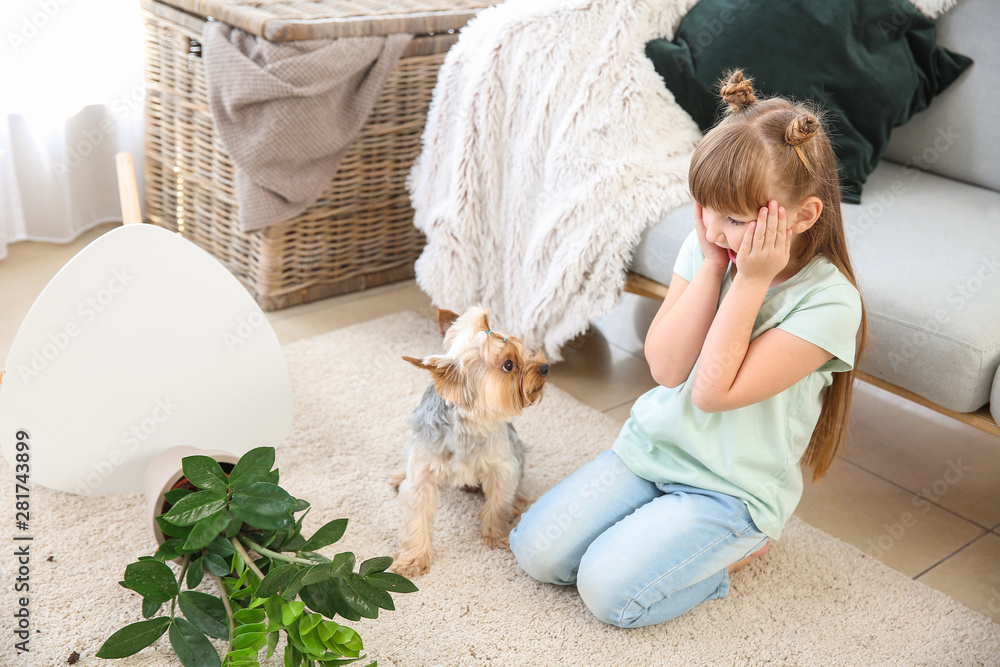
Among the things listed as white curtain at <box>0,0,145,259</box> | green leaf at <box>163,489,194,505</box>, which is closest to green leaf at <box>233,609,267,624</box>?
green leaf at <box>163,489,194,505</box>

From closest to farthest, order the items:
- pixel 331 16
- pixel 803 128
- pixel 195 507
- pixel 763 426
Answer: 1. pixel 803 128
2. pixel 195 507
3. pixel 763 426
4. pixel 331 16

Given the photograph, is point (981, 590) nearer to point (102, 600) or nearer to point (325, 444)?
point (325, 444)

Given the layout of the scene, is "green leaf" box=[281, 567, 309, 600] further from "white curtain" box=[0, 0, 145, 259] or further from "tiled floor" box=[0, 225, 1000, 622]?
"white curtain" box=[0, 0, 145, 259]

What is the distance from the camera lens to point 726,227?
43.9 inches

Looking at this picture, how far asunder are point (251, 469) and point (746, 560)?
797 millimetres

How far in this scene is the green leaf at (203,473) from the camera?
1.14m

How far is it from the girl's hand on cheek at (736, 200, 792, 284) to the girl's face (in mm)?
16

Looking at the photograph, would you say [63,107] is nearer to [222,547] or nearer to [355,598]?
[222,547]

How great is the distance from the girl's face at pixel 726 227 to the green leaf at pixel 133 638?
88cm

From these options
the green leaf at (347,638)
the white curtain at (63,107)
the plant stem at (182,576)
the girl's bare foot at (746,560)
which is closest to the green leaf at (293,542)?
the plant stem at (182,576)

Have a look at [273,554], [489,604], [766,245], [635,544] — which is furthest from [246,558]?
[766,245]

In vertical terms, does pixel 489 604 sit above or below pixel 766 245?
below

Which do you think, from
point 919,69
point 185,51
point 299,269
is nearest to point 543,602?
point 299,269

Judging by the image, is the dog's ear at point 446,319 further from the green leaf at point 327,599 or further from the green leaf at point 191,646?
the green leaf at point 191,646
